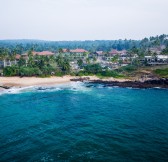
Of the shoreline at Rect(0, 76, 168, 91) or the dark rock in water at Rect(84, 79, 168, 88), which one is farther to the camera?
the shoreline at Rect(0, 76, 168, 91)

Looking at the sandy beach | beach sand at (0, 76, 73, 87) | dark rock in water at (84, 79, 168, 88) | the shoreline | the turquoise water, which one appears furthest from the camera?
the sandy beach

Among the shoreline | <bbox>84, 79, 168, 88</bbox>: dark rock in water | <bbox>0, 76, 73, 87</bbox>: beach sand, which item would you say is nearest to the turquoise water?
<bbox>84, 79, 168, 88</bbox>: dark rock in water

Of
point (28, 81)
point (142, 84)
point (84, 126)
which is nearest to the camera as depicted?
point (84, 126)

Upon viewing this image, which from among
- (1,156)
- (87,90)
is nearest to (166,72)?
(87,90)

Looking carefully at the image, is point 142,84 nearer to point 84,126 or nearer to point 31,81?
point 31,81

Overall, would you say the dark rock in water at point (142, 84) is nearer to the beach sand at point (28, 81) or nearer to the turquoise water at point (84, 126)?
the turquoise water at point (84, 126)

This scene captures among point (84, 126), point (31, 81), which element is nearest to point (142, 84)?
point (31, 81)

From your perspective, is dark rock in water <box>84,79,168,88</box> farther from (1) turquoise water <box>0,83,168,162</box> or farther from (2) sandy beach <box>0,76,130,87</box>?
(1) turquoise water <box>0,83,168,162</box>

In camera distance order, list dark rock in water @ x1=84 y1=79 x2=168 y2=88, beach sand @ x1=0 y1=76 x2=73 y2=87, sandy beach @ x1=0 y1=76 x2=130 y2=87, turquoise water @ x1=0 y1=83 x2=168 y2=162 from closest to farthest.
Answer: turquoise water @ x1=0 y1=83 x2=168 y2=162
dark rock in water @ x1=84 y1=79 x2=168 y2=88
beach sand @ x1=0 y1=76 x2=73 y2=87
sandy beach @ x1=0 y1=76 x2=130 y2=87

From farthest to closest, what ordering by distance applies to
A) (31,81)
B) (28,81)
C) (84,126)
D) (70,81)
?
(70,81)
(31,81)
(28,81)
(84,126)

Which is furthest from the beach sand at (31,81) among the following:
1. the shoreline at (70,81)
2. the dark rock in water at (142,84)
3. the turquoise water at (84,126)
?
the turquoise water at (84,126)
